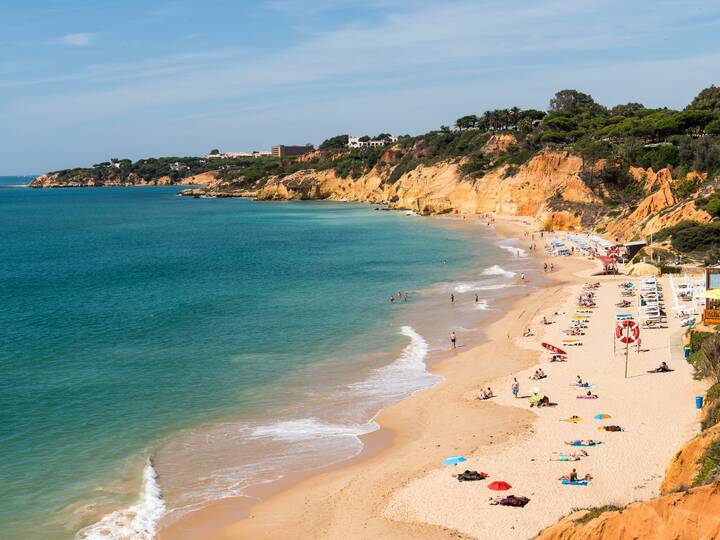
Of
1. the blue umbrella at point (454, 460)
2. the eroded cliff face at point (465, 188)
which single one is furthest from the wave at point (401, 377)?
the eroded cliff face at point (465, 188)

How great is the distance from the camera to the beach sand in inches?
650

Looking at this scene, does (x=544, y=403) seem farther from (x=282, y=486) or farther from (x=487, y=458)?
(x=282, y=486)

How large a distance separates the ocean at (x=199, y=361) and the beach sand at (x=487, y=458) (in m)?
1.26

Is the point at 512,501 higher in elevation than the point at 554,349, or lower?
lower

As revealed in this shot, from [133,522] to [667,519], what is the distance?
12.4 meters

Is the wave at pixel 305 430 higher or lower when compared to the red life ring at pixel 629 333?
lower

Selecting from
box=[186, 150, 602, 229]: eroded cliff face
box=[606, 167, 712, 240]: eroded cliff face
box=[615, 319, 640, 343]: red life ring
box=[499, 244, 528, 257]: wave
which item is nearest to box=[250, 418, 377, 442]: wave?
box=[615, 319, 640, 343]: red life ring

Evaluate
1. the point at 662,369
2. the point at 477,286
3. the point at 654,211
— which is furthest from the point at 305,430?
the point at 654,211

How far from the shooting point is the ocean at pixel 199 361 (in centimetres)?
1948

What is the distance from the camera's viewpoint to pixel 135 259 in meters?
65.2

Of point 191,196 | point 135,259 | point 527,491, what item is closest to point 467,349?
point 527,491

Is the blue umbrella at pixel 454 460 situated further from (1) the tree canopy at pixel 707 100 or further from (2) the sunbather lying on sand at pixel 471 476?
(1) the tree canopy at pixel 707 100

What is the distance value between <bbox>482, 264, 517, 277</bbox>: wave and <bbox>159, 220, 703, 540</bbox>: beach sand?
72.5ft

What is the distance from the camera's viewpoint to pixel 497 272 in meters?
53.2
